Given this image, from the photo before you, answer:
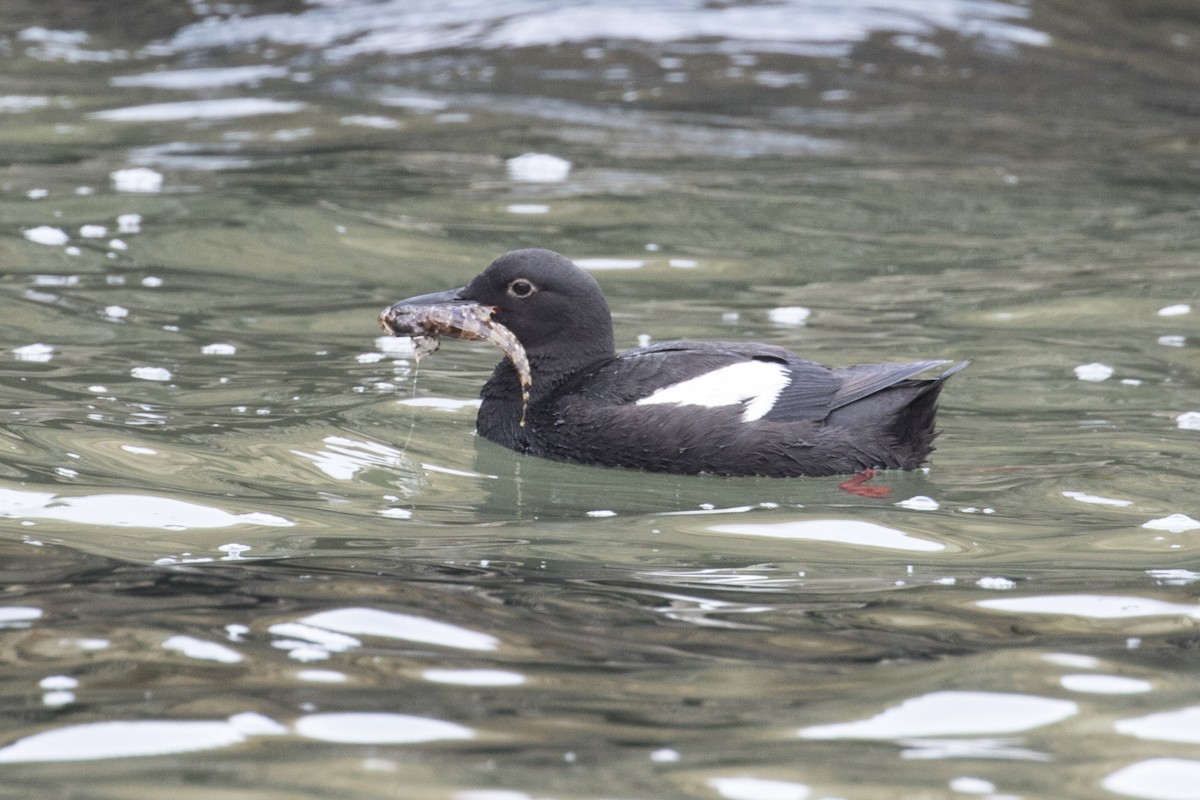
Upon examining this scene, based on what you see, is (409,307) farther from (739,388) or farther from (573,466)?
(739,388)

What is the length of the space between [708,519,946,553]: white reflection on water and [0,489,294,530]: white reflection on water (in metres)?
1.57

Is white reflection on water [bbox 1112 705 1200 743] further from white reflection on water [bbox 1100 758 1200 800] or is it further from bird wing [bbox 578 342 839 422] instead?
bird wing [bbox 578 342 839 422]

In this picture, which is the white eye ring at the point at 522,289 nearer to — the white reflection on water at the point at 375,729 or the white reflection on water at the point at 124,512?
the white reflection on water at the point at 124,512

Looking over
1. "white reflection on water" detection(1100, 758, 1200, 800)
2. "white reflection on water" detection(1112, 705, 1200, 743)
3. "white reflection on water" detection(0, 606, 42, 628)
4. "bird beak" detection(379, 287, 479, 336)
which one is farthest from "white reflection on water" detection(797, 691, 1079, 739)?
"bird beak" detection(379, 287, 479, 336)

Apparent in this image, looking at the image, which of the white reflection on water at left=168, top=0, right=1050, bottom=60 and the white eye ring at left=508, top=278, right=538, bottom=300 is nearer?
the white eye ring at left=508, top=278, right=538, bottom=300

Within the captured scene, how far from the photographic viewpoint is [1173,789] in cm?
346

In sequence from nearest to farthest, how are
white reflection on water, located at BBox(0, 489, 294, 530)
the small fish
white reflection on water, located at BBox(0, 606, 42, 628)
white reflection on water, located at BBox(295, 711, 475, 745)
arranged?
white reflection on water, located at BBox(295, 711, 475, 745) → white reflection on water, located at BBox(0, 606, 42, 628) → white reflection on water, located at BBox(0, 489, 294, 530) → the small fish

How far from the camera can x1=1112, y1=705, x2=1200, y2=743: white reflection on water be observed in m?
3.68

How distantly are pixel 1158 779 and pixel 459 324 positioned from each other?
402cm

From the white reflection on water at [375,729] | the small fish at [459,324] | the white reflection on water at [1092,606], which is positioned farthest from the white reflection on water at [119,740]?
the small fish at [459,324]

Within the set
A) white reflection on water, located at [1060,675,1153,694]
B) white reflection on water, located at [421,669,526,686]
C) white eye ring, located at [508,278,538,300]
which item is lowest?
white reflection on water, located at [1060,675,1153,694]

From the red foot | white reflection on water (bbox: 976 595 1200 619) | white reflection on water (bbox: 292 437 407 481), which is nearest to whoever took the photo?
white reflection on water (bbox: 976 595 1200 619)


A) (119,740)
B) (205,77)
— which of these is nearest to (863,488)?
(119,740)

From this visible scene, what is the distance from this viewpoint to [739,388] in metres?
6.39
